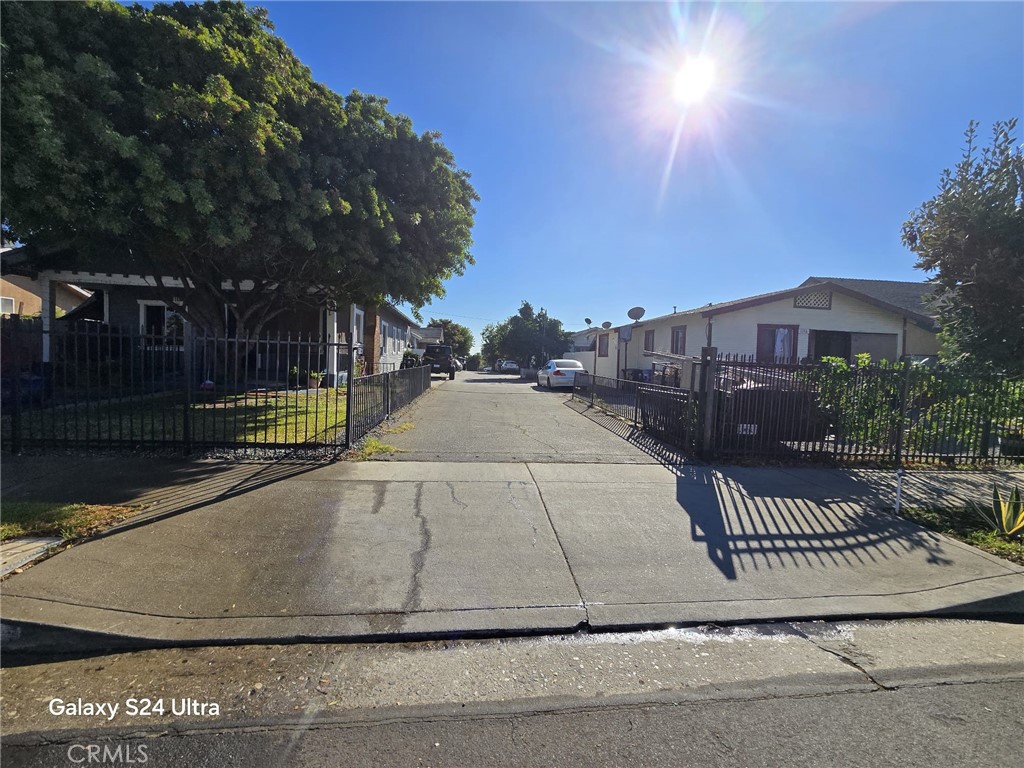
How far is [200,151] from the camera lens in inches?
293

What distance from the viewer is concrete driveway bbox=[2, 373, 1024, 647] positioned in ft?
11.4

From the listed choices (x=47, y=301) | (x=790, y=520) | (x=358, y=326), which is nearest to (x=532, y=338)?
(x=358, y=326)

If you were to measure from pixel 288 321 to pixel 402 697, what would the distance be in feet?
56.1

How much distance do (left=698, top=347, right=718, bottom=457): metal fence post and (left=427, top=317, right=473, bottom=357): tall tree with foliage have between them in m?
65.1

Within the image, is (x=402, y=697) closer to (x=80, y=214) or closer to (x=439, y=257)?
(x=80, y=214)

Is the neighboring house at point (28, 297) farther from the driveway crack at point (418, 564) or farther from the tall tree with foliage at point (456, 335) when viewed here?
the tall tree with foliage at point (456, 335)

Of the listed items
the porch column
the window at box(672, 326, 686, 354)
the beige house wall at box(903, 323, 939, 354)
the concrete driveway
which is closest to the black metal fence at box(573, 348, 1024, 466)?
the concrete driveway

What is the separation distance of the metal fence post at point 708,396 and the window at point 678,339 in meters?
12.6

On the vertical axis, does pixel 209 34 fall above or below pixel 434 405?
above

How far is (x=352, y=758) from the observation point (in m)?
2.27

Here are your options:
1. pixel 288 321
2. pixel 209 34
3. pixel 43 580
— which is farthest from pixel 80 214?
pixel 288 321

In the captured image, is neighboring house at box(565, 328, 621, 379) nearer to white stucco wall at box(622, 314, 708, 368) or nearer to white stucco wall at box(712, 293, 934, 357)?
white stucco wall at box(622, 314, 708, 368)

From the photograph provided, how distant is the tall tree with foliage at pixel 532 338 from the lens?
53594 mm

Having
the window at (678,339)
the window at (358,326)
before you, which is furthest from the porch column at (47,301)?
the window at (678,339)
